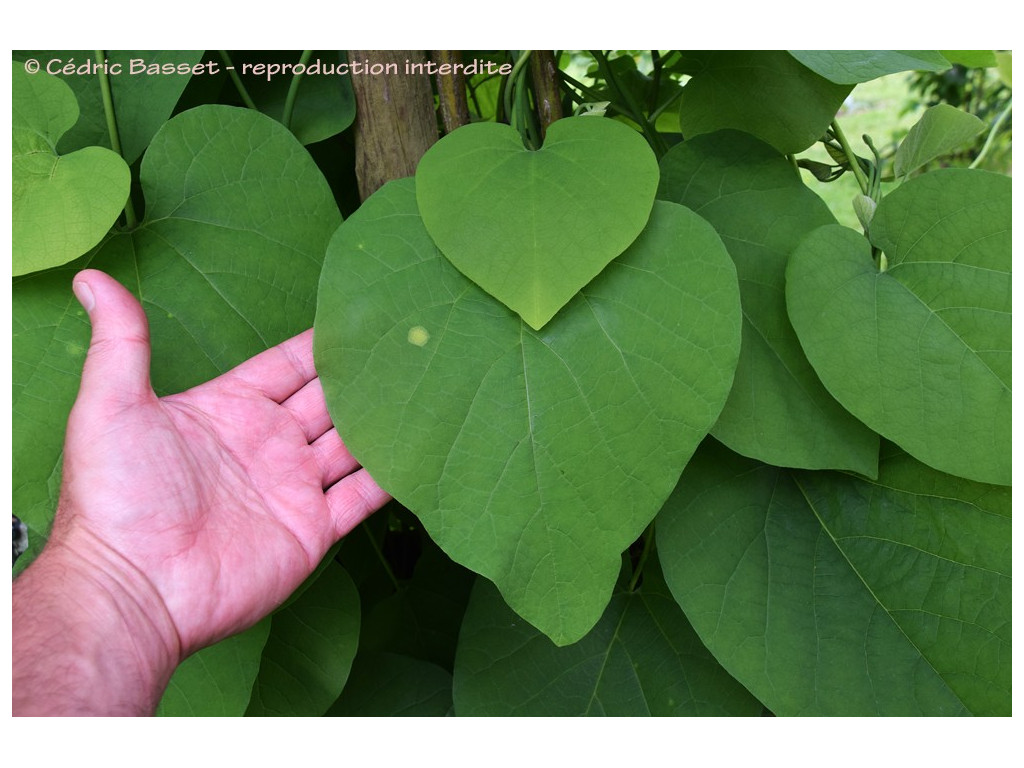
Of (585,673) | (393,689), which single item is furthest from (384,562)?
(585,673)

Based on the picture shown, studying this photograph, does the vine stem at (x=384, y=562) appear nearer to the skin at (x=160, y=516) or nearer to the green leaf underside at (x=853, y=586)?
the skin at (x=160, y=516)

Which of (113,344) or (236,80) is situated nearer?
(113,344)

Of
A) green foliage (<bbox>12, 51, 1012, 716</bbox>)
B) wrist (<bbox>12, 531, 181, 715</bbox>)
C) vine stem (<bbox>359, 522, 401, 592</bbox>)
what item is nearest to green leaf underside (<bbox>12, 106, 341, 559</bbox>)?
green foliage (<bbox>12, 51, 1012, 716</bbox>)

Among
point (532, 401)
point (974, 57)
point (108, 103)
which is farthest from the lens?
point (974, 57)

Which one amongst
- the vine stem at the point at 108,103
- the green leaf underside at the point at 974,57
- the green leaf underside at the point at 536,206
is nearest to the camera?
the green leaf underside at the point at 536,206

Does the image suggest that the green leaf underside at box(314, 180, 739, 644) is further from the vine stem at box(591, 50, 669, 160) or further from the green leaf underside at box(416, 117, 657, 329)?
the vine stem at box(591, 50, 669, 160)

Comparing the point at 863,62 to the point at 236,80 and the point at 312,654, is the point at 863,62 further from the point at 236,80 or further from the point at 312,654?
the point at 312,654

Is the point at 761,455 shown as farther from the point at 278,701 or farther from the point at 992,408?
the point at 278,701

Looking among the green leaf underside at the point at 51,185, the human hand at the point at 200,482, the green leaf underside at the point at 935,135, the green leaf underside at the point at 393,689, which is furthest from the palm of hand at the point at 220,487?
the green leaf underside at the point at 935,135
